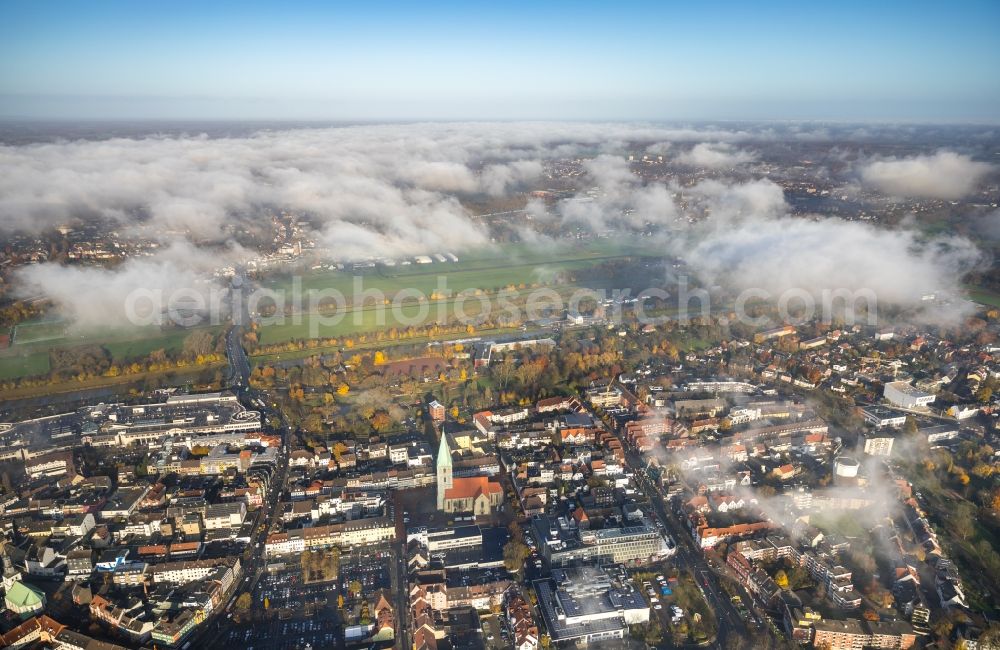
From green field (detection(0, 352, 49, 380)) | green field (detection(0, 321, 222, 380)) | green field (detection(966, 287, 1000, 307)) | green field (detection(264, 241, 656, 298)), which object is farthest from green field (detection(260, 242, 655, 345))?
green field (detection(966, 287, 1000, 307))

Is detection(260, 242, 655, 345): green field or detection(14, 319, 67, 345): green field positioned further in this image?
detection(260, 242, 655, 345): green field

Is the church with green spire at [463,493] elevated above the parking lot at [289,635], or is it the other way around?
the church with green spire at [463,493]

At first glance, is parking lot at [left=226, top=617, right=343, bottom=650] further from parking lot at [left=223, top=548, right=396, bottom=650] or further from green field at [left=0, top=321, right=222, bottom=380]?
green field at [left=0, top=321, right=222, bottom=380]

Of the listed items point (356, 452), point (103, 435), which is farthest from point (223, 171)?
point (356, 452)

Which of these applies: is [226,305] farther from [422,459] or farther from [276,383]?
[422,459]

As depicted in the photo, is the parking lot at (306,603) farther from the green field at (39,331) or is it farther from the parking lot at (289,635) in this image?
the green field at (39,331)

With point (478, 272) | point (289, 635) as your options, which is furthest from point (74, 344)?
point (478, 272)

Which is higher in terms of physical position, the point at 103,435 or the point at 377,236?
the point at 377,236

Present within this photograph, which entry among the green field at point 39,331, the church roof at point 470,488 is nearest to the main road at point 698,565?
the church roof at point 470,488
